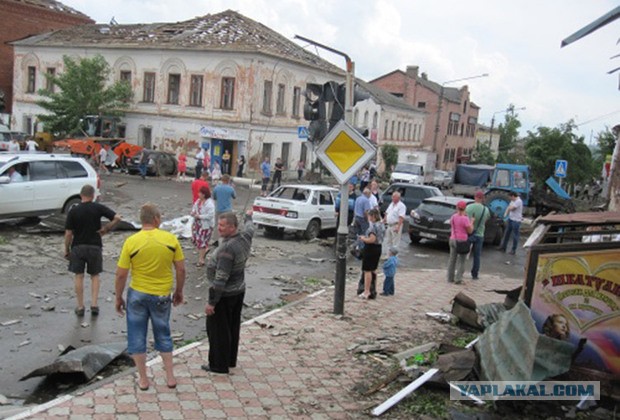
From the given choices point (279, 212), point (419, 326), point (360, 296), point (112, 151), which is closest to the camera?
point (419, 326)

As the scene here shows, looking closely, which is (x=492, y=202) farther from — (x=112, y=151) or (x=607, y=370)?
(x=112, y=151)

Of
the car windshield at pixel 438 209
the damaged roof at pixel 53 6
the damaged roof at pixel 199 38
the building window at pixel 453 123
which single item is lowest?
the car windshield at pixel 438 209

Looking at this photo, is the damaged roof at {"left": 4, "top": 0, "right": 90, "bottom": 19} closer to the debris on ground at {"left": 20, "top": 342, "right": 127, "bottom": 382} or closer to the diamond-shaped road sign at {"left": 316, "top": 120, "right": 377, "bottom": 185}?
the diamond-shaped road sign at {"left": 316, "top": 120, "right": 377, "bottom": 185}

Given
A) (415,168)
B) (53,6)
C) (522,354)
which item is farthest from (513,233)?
(53,6)

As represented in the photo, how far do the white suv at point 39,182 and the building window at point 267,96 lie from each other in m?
20.8

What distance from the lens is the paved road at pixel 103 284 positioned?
735 cm

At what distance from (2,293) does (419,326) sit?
21.6 feet

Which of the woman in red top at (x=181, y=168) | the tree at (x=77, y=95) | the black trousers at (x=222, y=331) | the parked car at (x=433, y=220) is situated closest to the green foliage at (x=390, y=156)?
the tree at (x=77, y=95)

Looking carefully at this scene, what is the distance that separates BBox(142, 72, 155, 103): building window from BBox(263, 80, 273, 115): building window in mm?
7718

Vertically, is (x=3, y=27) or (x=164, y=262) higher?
(x=3, y=27)

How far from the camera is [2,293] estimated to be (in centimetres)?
942

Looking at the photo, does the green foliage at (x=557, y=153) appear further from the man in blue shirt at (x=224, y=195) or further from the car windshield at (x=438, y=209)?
the man in blue shirt at (x=224, y=195)

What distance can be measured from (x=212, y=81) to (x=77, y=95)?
335 inches

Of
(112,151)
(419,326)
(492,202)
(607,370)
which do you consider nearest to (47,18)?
(112,151)
